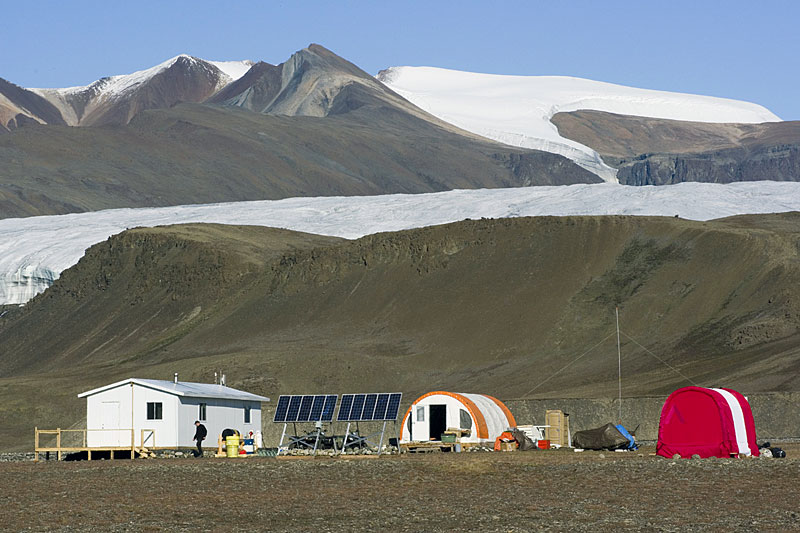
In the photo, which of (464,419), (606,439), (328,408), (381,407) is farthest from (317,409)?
(606,439)

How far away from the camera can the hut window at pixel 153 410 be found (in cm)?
4047

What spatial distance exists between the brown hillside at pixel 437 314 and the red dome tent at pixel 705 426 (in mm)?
17571

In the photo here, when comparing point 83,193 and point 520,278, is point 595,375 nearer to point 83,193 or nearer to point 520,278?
point 520,278

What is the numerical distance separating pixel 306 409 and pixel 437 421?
4.91 m

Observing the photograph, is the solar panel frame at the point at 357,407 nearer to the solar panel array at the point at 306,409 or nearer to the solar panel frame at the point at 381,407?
the solar panel frame at the point at 381,407

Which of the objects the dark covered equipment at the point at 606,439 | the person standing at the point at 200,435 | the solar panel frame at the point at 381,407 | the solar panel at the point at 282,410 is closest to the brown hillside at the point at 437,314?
the dark covered equipment at the point at 606,439

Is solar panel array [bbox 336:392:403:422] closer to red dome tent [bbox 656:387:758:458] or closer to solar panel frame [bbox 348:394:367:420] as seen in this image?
solar panel frame [bbox 348:394:367:420]

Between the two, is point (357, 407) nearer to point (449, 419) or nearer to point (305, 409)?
point (305, 409)

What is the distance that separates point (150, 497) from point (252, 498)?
2.10 metres

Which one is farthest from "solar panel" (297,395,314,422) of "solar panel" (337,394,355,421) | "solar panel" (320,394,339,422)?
"solar panel" (337,394,355,421)

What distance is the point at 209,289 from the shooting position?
8925 cm

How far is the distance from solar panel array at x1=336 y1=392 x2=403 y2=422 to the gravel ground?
348cm

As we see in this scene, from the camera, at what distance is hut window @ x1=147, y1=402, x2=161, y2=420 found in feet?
133

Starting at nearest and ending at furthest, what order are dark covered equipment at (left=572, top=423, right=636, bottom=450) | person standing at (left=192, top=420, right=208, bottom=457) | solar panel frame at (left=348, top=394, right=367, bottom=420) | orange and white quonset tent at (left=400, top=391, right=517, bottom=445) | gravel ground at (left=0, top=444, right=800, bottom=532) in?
gravel ground at (left=0, top=444, right=800, bottom=532)
dark covered equipment at (left=572, top=423, right=636, bottom=450)
solar panel frame at (left=348, top=394, right=367, bottom=420)
person standing at (left=192, top=420, right=208, bottom=457)
orange and white quonset tent at (left=400, top=391, right=517, bottom=445)
